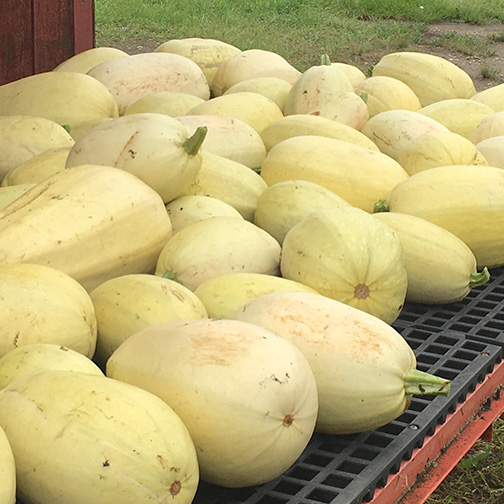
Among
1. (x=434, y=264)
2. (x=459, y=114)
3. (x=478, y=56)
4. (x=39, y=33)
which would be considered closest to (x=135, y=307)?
(x=434, y=264)

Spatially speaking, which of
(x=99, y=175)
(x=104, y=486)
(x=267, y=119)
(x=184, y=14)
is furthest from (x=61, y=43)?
(x=184, y=14)

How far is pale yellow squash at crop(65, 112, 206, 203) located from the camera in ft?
6.73

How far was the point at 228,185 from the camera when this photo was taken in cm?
230

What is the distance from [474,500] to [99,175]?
4.28ft

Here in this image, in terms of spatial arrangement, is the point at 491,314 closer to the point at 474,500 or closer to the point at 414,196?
the point at 414,196

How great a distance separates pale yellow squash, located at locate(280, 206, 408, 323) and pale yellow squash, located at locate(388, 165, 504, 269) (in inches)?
15.1

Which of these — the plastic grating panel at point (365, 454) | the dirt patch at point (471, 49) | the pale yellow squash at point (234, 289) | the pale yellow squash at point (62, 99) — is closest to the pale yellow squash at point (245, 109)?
the pale yellow squash at point (62, 99)

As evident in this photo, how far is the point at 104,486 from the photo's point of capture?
3.72 feet

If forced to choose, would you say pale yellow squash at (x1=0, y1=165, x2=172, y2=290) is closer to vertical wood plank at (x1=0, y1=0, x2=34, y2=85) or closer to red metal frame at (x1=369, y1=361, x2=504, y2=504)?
red metal frame at (x1=369, y1=361, x2=504, y2=504)

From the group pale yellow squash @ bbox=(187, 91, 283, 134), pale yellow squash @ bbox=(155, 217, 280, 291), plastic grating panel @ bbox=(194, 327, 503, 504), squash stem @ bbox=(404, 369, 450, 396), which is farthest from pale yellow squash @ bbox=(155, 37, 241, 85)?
squash stem @ bbox=(404, 369, 450, 396)

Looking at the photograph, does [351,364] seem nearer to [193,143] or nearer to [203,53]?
[193,143]

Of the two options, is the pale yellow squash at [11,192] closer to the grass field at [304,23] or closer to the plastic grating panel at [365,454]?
the plastic grating panel at [365,454]

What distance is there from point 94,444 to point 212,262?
812 mm

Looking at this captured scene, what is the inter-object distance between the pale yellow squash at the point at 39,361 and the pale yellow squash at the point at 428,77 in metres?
2.41
